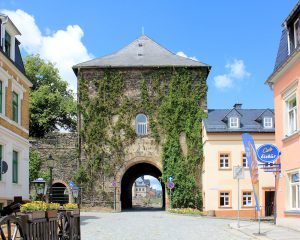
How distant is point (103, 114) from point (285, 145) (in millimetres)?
21516

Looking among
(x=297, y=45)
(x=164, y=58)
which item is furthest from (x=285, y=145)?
(x=164, y=58)

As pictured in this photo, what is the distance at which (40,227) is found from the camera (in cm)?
984


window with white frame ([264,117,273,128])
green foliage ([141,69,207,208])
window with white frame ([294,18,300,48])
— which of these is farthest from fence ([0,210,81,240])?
window with white frame ([264,117,273,128])

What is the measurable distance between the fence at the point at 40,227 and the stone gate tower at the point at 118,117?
2684 centimetres

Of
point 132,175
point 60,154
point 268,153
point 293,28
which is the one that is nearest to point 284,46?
point 293,28

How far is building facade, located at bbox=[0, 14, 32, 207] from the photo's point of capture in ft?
78.3

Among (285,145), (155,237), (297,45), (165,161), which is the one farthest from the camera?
(165,161)

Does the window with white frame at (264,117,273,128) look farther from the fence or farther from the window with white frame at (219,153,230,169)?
the fence

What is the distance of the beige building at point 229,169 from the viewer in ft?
123

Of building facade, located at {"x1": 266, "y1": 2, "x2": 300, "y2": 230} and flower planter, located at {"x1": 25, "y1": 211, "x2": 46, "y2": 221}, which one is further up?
building facade, located at {"x1": 266, "y1": 2, "x2": 300, "y2": 230}

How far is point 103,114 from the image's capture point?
41.1 metres

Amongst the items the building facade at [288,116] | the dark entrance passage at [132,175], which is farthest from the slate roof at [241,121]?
the building facade at [288,116]

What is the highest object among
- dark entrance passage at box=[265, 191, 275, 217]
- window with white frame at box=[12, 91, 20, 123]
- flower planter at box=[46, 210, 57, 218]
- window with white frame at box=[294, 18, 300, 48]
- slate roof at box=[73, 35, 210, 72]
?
slate roof at box=[73, 35, 210, 72]

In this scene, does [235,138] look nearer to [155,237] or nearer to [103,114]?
[103,114]
